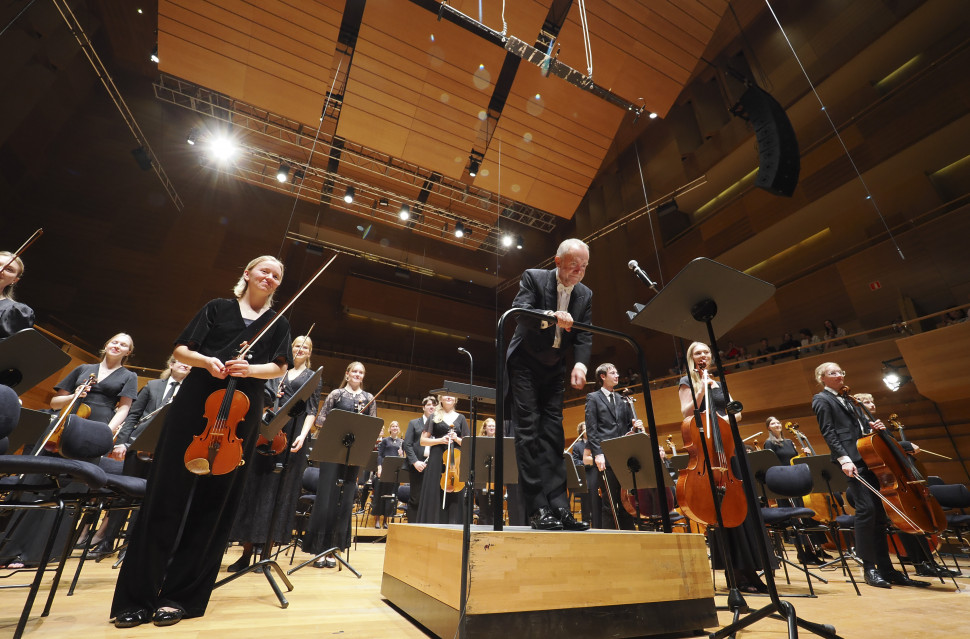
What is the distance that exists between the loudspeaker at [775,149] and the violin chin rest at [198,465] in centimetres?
654

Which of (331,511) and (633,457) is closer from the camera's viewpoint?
(633,457)

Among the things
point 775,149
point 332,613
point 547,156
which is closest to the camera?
point 332,613

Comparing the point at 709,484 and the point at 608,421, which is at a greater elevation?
the point at 608,421

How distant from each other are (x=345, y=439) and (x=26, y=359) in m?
1.88

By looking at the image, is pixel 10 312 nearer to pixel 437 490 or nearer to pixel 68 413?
pixel 68 413

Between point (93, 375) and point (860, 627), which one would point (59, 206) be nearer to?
point (93, 375)

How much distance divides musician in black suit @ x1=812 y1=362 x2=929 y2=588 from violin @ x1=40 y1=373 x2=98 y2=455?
4.62 metres

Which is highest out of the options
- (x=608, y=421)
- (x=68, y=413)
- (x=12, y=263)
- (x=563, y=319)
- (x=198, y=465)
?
(x=12, y=263)

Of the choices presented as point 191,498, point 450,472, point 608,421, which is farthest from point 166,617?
point 608,421

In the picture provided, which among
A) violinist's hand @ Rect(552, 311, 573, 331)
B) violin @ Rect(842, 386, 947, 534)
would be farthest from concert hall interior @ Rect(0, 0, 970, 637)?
violinist's hand @ Rect(552, 311, 573, 331)

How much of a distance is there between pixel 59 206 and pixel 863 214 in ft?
49.9

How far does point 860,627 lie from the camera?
165 centimetres

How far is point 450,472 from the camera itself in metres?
4.27

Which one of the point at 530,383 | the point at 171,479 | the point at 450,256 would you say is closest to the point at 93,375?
the point at 171,479
